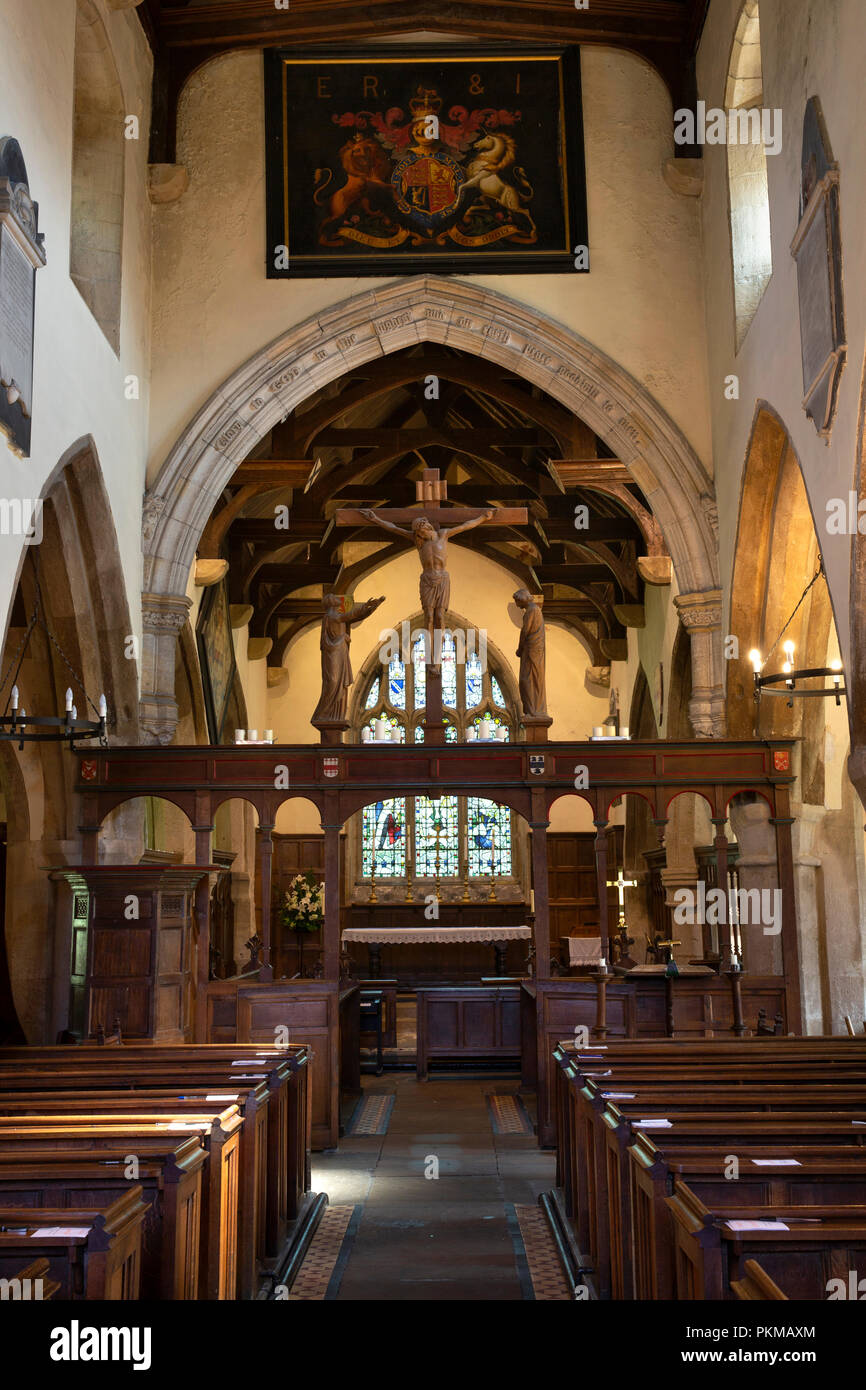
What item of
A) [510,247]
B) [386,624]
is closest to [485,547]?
[386,624]

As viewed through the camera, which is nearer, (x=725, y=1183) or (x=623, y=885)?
(x=725, y=1183)

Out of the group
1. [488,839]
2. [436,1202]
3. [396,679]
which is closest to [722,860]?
[436,1202]

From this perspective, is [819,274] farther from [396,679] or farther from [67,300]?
[396,679]

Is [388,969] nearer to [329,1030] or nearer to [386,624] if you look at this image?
[386,624]

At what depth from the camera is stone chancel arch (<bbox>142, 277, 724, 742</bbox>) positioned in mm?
10570

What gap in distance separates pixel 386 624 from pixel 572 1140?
13.7 m

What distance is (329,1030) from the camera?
8531 mm

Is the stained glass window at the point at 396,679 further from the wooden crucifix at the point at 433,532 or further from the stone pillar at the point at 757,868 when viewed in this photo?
the stone pillar at the point at 757,868

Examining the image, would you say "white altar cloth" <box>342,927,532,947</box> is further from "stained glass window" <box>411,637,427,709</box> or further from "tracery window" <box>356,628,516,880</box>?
"stained glass window" <box>411,637,427,709</box>

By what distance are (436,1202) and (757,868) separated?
12.7 feet

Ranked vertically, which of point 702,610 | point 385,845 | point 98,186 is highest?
point 98,186

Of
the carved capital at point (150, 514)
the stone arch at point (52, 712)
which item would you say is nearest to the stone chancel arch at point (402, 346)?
the carved capital at point (150, 514)

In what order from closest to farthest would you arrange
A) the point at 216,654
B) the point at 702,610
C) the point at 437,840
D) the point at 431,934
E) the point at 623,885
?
the point at 702,610, the point at 431,934, the point at 623,885, the point at 216,654, the point at 437,840

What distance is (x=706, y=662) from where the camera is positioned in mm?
10562
